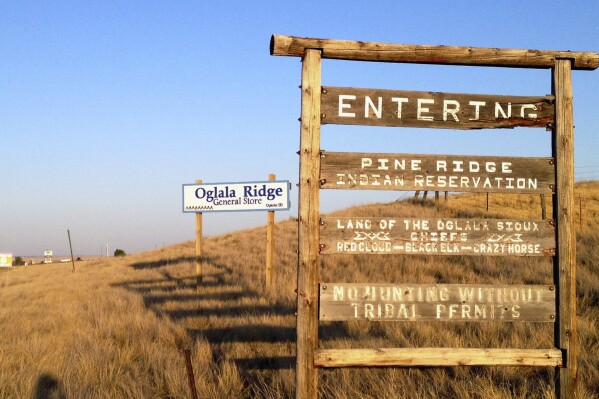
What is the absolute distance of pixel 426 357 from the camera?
5.14 meters

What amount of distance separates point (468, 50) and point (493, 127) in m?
0.80

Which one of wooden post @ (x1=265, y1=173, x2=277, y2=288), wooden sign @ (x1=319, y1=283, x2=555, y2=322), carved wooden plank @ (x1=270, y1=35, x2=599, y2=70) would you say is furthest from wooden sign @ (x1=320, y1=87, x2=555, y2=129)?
wooden post @ (x1=265, y1=173, x2=277, y2=288)

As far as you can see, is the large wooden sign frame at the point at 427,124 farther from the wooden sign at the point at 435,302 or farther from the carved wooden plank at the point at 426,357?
the wooden sign at the point at 435,302

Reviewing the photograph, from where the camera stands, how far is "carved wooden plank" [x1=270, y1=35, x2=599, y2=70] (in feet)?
17.2

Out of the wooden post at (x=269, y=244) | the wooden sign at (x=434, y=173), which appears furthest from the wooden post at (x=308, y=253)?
the wooden post at (x=269, y=244)

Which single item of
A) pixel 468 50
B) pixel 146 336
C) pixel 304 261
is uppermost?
pixel 468 50

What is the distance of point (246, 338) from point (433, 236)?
14.0ft

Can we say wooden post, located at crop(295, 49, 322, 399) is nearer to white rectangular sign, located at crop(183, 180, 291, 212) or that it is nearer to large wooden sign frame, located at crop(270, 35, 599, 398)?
large wooden sign frame, located at crop(270, 35, 599, 398)

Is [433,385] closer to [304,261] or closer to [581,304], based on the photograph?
[304,261]

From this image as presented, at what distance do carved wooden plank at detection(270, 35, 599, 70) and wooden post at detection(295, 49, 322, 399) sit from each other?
0.53 meters

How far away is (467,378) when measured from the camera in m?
5.79

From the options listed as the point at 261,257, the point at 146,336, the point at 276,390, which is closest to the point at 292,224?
the point at 261,257

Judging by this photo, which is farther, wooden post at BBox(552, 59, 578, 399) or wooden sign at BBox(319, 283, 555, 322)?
wooden post at BBox(552, 59, 578, 399)

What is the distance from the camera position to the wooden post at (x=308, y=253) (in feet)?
16.8
